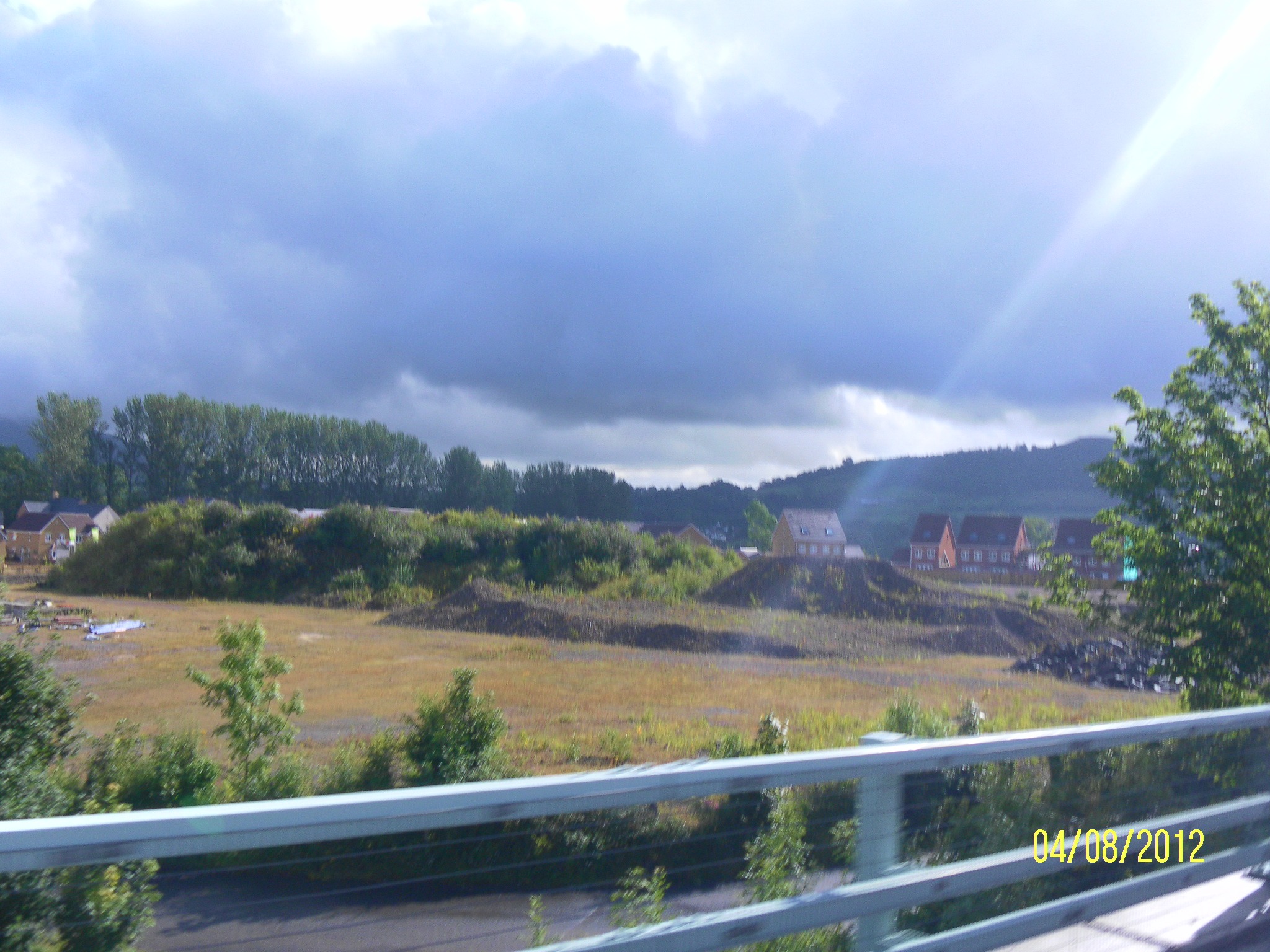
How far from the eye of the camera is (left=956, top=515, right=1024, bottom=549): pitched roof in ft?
129

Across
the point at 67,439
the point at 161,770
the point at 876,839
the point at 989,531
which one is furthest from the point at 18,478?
the point at 876,839

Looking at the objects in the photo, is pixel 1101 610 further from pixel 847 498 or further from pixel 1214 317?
pixel 847 498

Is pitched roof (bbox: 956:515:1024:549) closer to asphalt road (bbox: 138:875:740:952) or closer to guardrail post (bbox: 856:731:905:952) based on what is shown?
asphalt road (bbox: 138:875:740:952)

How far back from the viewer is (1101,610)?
33.2ft

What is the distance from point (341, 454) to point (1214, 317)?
5739 centimetres

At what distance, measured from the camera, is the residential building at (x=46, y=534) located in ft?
104

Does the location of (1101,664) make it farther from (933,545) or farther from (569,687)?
(933,545)

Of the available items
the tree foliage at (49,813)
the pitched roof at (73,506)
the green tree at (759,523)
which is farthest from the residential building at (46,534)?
the green tree at (759,523)

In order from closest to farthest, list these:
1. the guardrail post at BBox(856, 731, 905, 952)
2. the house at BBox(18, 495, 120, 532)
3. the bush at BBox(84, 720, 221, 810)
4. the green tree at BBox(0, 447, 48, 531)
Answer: the guardrail post at BBox(856, 731, 905, 952)
the bush at BBox(84, 720, 221, 810)
the house at BBox(18, 495, 120, 532)
the green tree at BBox(0, 447, 48, 531)

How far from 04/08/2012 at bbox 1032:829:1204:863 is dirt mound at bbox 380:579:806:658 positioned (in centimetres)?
1546

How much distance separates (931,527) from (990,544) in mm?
4609

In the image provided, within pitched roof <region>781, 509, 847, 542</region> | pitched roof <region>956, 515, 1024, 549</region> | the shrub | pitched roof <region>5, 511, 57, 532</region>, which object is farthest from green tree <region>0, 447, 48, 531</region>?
the shrub

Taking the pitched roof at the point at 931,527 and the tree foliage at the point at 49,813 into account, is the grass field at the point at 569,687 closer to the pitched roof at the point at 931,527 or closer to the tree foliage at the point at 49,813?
the tree foliage at the point at 49,813

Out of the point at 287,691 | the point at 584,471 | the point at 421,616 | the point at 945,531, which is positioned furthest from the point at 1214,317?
the point at 584,471
